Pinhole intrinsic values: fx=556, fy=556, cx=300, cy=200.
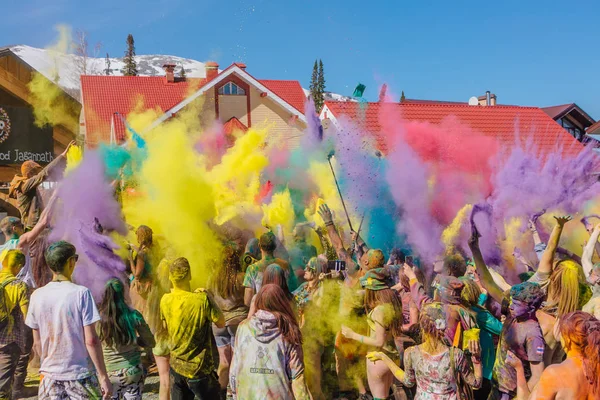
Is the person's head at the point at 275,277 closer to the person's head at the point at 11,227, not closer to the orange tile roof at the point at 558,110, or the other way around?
the person's head at the point at 11,227

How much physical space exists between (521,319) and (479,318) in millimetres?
797

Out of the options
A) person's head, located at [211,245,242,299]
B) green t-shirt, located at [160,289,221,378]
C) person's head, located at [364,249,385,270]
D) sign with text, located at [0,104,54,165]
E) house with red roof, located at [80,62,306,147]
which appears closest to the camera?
green t-shirt, located at [160,289,221,378]

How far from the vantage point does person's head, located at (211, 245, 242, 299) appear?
5785 mm

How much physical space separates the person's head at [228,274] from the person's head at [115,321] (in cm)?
145

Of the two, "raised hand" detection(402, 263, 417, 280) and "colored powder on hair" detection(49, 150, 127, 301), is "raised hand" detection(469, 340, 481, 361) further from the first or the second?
"colored powder on hair" detection(49, 150, 127, 301)

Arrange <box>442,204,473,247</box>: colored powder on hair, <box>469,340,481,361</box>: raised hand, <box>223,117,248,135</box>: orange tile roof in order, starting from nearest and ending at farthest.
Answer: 1. <box>469,340,481,361</box>: raised hand
2. <box>442,204,473,247</box>: colored powder on hair
3. <box>223,117,248,135</box>: orange tile roof

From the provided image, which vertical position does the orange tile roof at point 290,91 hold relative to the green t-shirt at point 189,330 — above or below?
above

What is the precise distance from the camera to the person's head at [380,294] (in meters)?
4.62

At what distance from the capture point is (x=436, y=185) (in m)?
9.43

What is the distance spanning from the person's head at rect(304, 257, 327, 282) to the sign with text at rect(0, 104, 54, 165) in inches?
424

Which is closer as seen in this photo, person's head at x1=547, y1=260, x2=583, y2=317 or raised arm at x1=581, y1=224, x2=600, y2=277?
person's head at x1=547, y1=260, x2=583, y2=317

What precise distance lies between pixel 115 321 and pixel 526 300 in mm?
3079

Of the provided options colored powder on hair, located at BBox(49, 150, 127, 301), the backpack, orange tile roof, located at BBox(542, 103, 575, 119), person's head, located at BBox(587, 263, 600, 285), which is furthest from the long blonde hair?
orange tile roof, located at BBox(542, 103, 575, 119)

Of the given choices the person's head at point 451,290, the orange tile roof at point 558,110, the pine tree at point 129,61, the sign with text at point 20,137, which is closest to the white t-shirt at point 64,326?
the person's head at point 451,290
